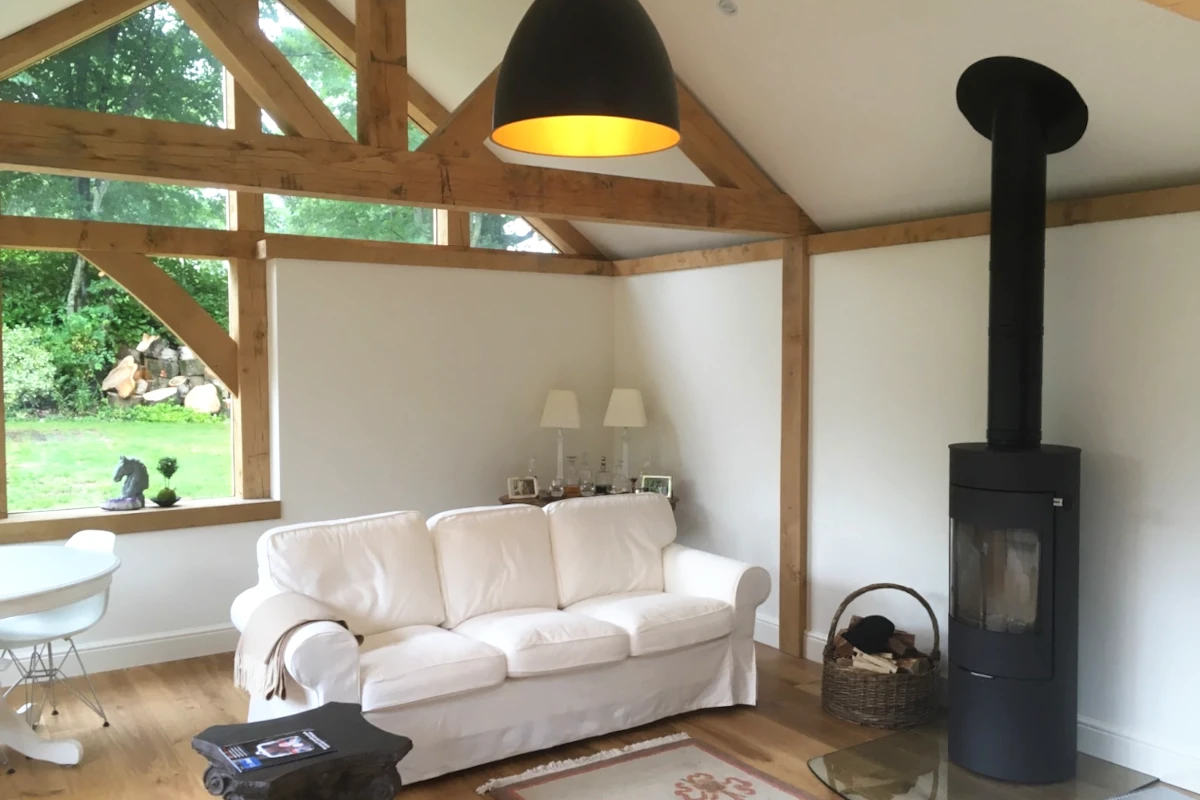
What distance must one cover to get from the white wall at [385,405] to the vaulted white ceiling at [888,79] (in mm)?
1218

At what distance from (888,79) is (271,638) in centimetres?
307

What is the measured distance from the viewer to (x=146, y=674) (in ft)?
15.0

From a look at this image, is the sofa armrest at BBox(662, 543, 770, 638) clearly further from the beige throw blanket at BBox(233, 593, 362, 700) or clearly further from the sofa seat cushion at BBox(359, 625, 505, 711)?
the beige throw blanket at BBox(233, 593, 362, 700)

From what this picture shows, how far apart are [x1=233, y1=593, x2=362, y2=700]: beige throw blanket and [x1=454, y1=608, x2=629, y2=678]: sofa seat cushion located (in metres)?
0.54

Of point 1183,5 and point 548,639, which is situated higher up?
point 1183,5

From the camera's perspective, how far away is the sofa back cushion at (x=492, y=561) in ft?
13.2

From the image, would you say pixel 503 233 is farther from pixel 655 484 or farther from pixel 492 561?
pixel 492 561

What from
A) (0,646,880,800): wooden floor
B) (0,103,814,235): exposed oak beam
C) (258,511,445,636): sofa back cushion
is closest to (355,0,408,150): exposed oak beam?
(0,103,814,235): exposed oak beam

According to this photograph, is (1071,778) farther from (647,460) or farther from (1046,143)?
(647,460)

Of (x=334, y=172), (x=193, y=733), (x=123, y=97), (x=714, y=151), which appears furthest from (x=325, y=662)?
(x=123, y=97)

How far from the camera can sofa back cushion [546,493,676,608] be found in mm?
4320

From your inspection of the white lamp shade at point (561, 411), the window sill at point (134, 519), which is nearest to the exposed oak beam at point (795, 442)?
the white lamp shade at point (561, 411)

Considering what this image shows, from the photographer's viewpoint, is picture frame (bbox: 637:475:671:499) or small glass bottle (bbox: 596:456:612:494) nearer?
picture frame (bbox: 637:475:671:499)

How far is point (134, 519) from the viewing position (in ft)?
15.2
